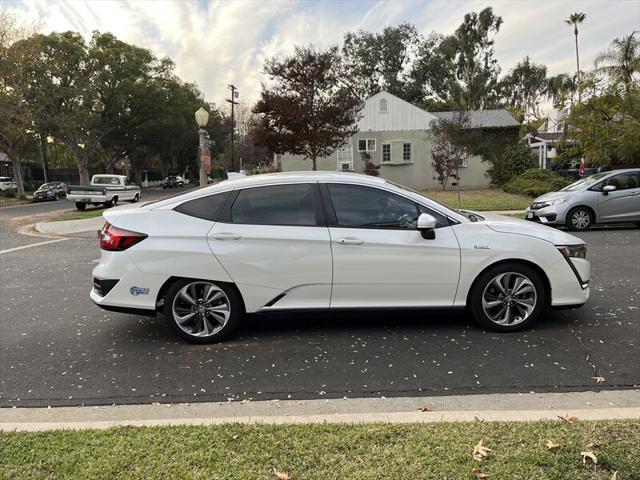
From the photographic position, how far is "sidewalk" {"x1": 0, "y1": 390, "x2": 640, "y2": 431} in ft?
10.2

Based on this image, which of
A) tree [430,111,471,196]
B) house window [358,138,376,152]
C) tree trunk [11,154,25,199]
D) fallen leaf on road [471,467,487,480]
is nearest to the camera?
fallen leaf on road [471,467,487,480]

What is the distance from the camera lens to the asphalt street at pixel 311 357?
369 centimetres

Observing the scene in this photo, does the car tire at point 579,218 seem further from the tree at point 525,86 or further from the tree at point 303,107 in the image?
the tree at point 525,86

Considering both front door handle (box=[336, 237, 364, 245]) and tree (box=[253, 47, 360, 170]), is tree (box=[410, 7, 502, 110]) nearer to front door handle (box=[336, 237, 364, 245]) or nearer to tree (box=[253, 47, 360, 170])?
tree (box=[253, 47, 360, 170])

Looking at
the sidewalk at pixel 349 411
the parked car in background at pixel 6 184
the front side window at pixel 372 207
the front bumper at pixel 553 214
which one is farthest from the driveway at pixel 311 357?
the parked car in background at pixel 6 184

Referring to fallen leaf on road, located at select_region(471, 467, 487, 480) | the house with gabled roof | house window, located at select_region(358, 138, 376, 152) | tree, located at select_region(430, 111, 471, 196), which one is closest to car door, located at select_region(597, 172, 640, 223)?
fallen leaf on road, located at select_region(471, 467, 487, 480)

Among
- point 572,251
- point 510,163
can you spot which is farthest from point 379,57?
point 572,251

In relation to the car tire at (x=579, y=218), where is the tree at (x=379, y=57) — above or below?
above

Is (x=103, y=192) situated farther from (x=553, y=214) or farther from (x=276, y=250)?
(x=276, y=250)

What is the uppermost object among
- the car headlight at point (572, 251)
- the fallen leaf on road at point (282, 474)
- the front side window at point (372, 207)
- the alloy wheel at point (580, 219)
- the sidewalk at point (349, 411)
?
the front side window at point (372, 207)

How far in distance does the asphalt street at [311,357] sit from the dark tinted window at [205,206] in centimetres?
112

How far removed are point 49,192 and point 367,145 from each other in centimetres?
2379

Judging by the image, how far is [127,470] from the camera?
2.55 m

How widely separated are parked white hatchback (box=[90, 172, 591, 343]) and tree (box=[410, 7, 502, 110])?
165 feet
